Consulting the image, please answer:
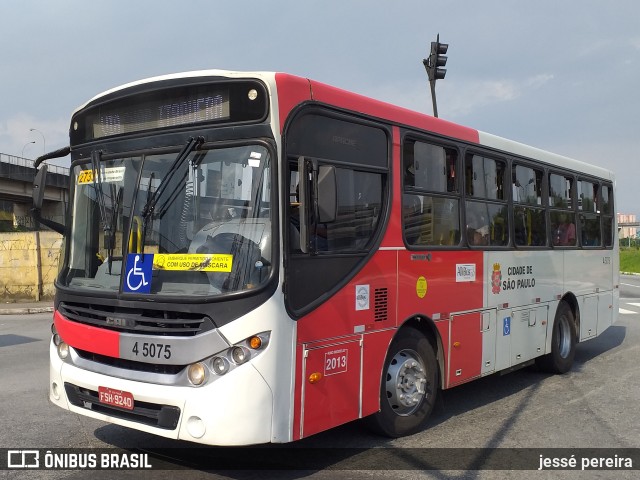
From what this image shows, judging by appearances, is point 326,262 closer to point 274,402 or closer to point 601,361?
point 274,402

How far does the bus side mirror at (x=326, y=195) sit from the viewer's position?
466 centimetres

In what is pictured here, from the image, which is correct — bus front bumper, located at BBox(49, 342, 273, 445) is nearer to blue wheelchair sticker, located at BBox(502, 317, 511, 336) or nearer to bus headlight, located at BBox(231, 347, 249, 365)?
bus headlight, located at BBox(231, 347, 249, 365)

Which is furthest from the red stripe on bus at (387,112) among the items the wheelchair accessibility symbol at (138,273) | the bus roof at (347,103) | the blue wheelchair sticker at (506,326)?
the blue wheelchair sticker at (506,326)

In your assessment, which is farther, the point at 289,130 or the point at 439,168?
the point at 439,168

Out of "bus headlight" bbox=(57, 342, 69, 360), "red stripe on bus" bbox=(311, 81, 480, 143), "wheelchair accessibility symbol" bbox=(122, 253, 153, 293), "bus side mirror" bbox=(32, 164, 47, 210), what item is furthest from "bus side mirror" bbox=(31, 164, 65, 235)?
"red stripe on bus" bbox=(311, 81, 480, 143)

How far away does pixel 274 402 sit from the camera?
4465 millimetres

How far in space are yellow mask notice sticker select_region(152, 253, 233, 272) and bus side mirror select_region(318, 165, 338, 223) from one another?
29.0 inches

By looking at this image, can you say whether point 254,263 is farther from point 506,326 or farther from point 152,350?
point 506,326

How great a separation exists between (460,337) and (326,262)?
2.36 m

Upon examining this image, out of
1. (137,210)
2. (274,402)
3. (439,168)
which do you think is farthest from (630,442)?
(137,210)

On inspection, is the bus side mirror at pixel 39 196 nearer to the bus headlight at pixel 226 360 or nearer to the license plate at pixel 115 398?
the license plate at pixel 115 398

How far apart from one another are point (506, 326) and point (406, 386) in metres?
2.22

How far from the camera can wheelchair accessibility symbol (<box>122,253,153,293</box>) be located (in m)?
4.75

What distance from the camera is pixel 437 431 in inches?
247
